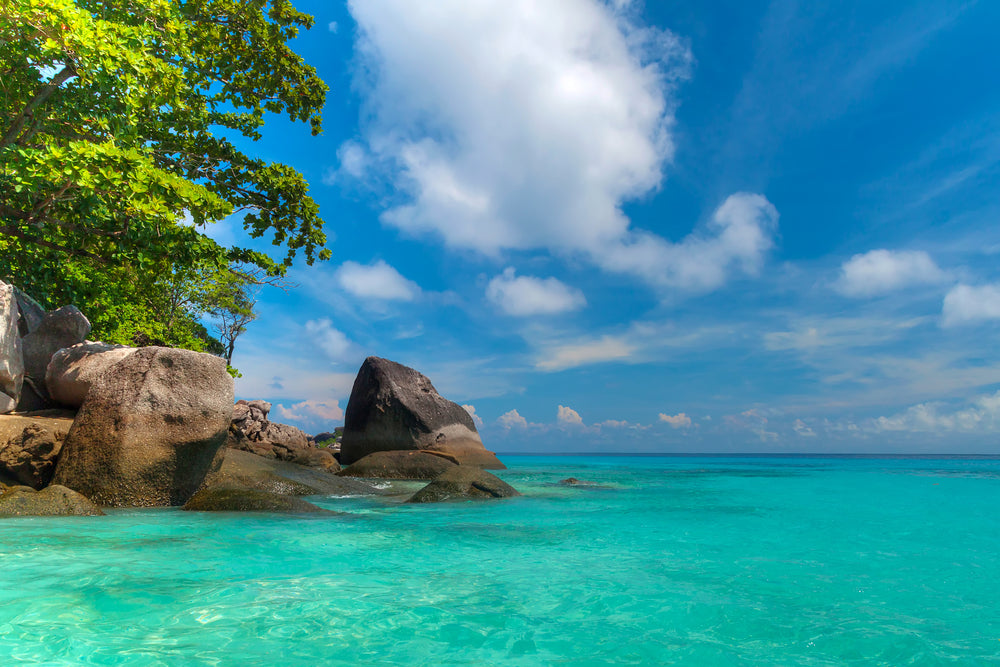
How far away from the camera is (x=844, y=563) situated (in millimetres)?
6254

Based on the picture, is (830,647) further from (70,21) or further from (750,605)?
(70,21)

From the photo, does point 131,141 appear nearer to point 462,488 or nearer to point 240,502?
point 240,502

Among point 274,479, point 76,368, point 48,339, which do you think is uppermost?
point 48,339

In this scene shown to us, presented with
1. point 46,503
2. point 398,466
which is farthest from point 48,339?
point 398,466

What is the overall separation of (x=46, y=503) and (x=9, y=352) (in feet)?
15.1

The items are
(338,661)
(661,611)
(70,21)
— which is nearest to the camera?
(338,661)

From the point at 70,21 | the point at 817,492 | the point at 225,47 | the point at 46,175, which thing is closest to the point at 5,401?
the point at 46,175

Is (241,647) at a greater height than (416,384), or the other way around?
(416,384)

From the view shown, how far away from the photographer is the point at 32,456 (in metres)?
9.12

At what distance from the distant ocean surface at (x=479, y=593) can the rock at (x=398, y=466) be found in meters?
9.10

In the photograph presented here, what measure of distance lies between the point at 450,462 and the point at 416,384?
15.1ft

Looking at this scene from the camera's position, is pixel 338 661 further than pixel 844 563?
No

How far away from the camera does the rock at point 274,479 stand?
10498mm

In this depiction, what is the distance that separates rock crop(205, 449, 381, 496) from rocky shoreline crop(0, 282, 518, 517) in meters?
0.03
